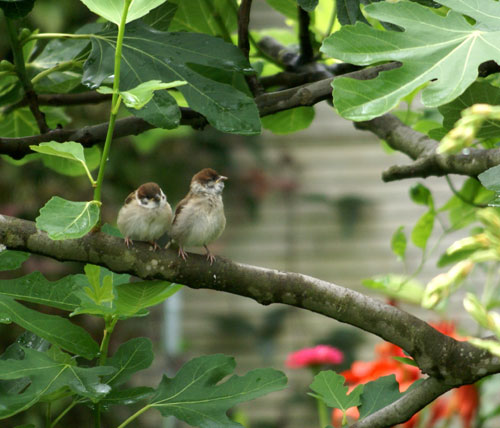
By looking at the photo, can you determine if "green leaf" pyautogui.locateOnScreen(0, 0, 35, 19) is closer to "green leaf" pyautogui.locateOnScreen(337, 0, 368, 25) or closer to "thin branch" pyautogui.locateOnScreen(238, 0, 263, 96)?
"thin branch" pyautogui.locateOnScreen(238, 0, 263, 96)

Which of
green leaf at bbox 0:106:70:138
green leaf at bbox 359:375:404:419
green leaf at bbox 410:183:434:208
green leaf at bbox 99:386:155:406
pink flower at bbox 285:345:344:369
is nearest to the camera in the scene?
green leaf at bbox 99:386:155:406

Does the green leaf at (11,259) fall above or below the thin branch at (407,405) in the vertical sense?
above

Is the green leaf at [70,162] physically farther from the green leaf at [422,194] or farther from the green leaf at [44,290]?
the green leaf at [422,194]

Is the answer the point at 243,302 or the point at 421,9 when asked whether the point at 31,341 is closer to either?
the point at 421,9

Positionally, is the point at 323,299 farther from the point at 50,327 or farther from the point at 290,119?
the point at 290,119

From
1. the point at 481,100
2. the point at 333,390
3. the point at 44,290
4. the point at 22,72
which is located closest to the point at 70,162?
the point at 22,72

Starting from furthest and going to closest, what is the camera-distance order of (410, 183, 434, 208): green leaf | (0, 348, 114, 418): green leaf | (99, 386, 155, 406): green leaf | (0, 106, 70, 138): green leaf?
(0, 106, 70, 138): green leaf < (410, 183, 434, 208): green leaf < (99, 386, 155, 406): green leaf < (0, 348, 114, 418): green leaf

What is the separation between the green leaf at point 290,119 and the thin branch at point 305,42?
0.54 feet

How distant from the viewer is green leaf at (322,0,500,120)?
35.8 inches

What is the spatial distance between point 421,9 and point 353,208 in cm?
516

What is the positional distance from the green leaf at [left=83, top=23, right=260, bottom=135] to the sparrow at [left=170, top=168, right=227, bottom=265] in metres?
0.65

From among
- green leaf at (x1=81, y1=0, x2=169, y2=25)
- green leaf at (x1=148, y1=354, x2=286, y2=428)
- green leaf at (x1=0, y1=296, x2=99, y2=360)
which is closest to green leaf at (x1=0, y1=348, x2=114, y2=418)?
green leaf at (x1=0, y1=296, x2=99, y2=360)

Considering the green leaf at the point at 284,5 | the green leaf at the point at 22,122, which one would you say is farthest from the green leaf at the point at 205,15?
the green leaf at the point at 22,122

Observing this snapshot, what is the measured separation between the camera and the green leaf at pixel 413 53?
2.99ft
